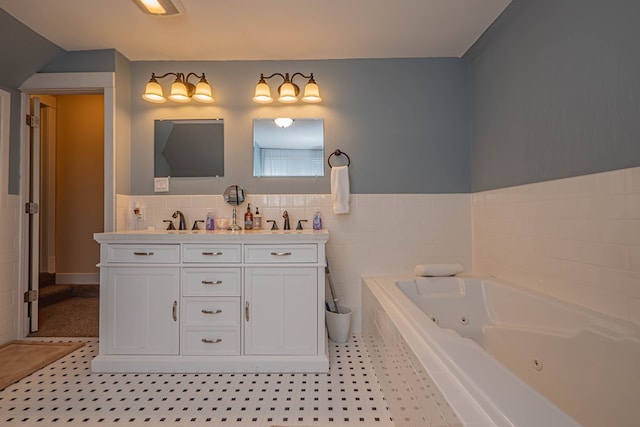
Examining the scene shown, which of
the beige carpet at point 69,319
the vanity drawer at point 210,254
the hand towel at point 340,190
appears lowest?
the beige carpet at point 69,319

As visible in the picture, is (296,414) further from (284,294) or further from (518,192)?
(518,192)

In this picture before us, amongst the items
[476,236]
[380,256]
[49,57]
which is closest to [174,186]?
[49,57]

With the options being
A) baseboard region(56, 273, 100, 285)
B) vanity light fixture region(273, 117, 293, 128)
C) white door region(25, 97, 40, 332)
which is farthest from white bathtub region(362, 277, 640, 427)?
baseboard region(56, 273, 100, 285)

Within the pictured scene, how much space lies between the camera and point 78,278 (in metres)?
3.61

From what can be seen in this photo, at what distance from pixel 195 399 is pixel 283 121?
76.9 inches

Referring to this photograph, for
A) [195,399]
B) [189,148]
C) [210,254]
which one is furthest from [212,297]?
[189,148]

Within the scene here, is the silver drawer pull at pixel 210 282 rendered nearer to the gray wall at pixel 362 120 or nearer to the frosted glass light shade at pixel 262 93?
the gray wall at pixel 362 120

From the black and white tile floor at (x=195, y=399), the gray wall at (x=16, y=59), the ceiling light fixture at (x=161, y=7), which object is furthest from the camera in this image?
the gray wall at (x=16, y=59)

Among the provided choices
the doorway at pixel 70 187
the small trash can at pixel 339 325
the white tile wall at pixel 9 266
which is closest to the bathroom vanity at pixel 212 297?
the small trash can at pixel 339 325

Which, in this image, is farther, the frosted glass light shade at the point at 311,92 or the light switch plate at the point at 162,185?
the light switch plate at the point at 162,185

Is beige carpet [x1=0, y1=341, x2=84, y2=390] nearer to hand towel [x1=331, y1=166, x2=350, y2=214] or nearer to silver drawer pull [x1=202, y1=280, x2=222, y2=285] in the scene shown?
silver drawer pull [x1=202, y1=280, x2=222, y2=285]

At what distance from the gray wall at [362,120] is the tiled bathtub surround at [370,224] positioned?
8cm

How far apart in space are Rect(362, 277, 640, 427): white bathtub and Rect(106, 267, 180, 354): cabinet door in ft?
4.06

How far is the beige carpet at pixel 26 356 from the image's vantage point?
1.88 meters
